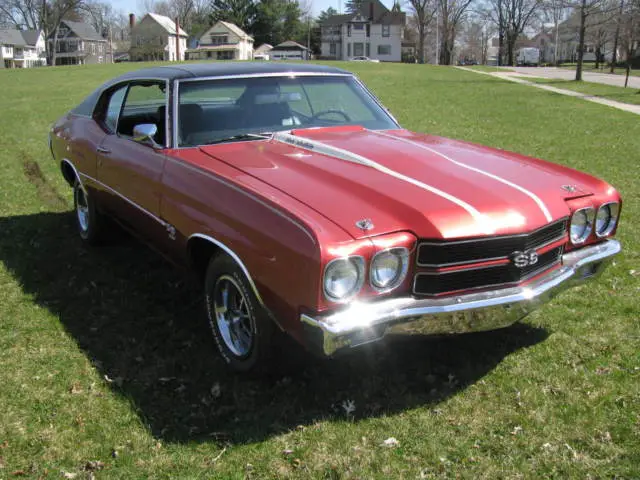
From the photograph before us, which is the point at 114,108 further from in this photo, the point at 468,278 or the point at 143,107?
the point at 468,278

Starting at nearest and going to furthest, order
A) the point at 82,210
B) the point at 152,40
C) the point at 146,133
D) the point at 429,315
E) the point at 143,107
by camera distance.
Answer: the point at 429,315, the point at 146,133, the point at 143,107, the point at 82,210, the point at 152,40

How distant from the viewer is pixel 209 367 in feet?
12.3

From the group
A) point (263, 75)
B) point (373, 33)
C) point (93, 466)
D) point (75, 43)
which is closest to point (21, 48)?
point (75, 43)

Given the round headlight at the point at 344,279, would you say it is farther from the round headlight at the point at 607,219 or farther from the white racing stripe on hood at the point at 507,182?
the round headlight at the point at 607,219

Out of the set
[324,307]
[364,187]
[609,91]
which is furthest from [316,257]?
[609,91]

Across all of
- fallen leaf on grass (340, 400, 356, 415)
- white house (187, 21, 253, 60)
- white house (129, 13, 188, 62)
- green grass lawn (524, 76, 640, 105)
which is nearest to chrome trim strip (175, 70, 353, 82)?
fallen leaf on grass (340, 400, 356, 415)

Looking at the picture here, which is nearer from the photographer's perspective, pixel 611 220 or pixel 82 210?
pixel 611 220

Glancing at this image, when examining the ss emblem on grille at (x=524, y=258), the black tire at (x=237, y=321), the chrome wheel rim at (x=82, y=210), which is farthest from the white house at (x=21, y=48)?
the ss emblem on grille at (x=524, y=258)

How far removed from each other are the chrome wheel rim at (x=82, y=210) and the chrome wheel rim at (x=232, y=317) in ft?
8.92

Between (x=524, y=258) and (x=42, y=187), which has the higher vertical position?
(x=524, y=258)

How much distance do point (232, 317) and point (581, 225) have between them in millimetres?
2076

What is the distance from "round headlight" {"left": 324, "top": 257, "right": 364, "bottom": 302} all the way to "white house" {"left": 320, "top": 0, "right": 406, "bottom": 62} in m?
82.5

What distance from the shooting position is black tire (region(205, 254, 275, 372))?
3221mm

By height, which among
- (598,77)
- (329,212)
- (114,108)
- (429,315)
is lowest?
(429,315)
